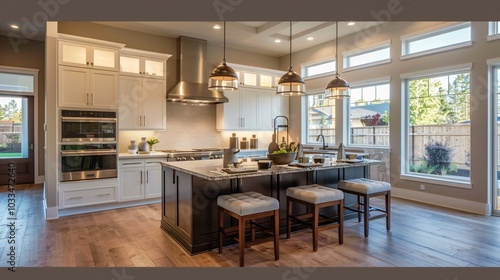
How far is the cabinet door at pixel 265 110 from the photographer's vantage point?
7.19m

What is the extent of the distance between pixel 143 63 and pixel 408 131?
5179 millimetres

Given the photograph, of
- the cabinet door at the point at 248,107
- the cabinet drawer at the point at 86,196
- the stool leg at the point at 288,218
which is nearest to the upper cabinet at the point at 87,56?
the cabinet drawer at the point at 86,196

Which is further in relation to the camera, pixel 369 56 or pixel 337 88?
pixel 369 56

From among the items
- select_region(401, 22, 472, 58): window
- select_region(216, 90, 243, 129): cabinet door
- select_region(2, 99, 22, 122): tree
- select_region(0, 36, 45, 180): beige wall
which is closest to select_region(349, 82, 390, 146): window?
select_region(401, 22, 472, 58): window

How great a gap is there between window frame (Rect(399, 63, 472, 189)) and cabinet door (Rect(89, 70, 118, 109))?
204 inches

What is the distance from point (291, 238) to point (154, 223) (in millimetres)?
1965

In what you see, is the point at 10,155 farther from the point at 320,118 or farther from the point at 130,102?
the point at 320,118

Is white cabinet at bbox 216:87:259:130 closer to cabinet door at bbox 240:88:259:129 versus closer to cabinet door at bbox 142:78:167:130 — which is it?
cabinet door at bbox 240:88:259:129

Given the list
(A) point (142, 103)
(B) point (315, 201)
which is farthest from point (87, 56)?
(B) point (315, 201)

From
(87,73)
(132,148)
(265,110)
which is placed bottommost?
(132,148)

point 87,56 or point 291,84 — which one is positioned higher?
point 87,56

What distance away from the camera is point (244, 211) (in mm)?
2723

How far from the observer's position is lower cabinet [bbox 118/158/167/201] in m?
4.96

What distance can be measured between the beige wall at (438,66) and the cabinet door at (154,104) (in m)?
3.71
